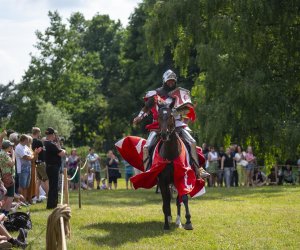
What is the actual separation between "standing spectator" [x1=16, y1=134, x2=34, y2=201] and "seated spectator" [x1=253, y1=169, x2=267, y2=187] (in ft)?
45.9

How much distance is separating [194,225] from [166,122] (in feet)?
7.81

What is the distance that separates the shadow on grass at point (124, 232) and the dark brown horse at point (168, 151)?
0.35m

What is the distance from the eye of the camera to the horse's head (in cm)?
1185

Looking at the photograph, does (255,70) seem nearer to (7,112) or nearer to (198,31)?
(198,31)

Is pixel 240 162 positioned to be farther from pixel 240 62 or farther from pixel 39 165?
pixel 39 165

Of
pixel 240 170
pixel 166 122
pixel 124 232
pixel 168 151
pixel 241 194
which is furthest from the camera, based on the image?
pixel 240 170

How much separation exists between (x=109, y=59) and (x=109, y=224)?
69639mm

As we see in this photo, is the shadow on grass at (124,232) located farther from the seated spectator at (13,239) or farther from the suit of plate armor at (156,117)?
the seated spectator at (13,239)

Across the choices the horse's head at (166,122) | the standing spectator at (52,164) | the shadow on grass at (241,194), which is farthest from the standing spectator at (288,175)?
the horse's head at (166,122)

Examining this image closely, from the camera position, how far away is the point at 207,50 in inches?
934

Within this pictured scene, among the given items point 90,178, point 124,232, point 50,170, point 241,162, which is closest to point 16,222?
point 124,232

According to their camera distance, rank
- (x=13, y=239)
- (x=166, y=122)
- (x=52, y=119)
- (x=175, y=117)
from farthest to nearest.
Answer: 1. (x=52, y=119)
2. (x=175, y=117)
3. (x=166, y=122)
4. (x=13, y=239)

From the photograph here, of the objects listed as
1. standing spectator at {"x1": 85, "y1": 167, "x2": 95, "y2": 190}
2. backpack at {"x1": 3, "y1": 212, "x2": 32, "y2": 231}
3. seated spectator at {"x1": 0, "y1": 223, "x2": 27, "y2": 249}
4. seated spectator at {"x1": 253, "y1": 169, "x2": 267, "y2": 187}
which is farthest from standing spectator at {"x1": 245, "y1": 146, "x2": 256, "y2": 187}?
seated spectator at {"x1": 0, "y1": 223, "x2": 27, "y2": 249}

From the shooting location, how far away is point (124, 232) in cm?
1213
